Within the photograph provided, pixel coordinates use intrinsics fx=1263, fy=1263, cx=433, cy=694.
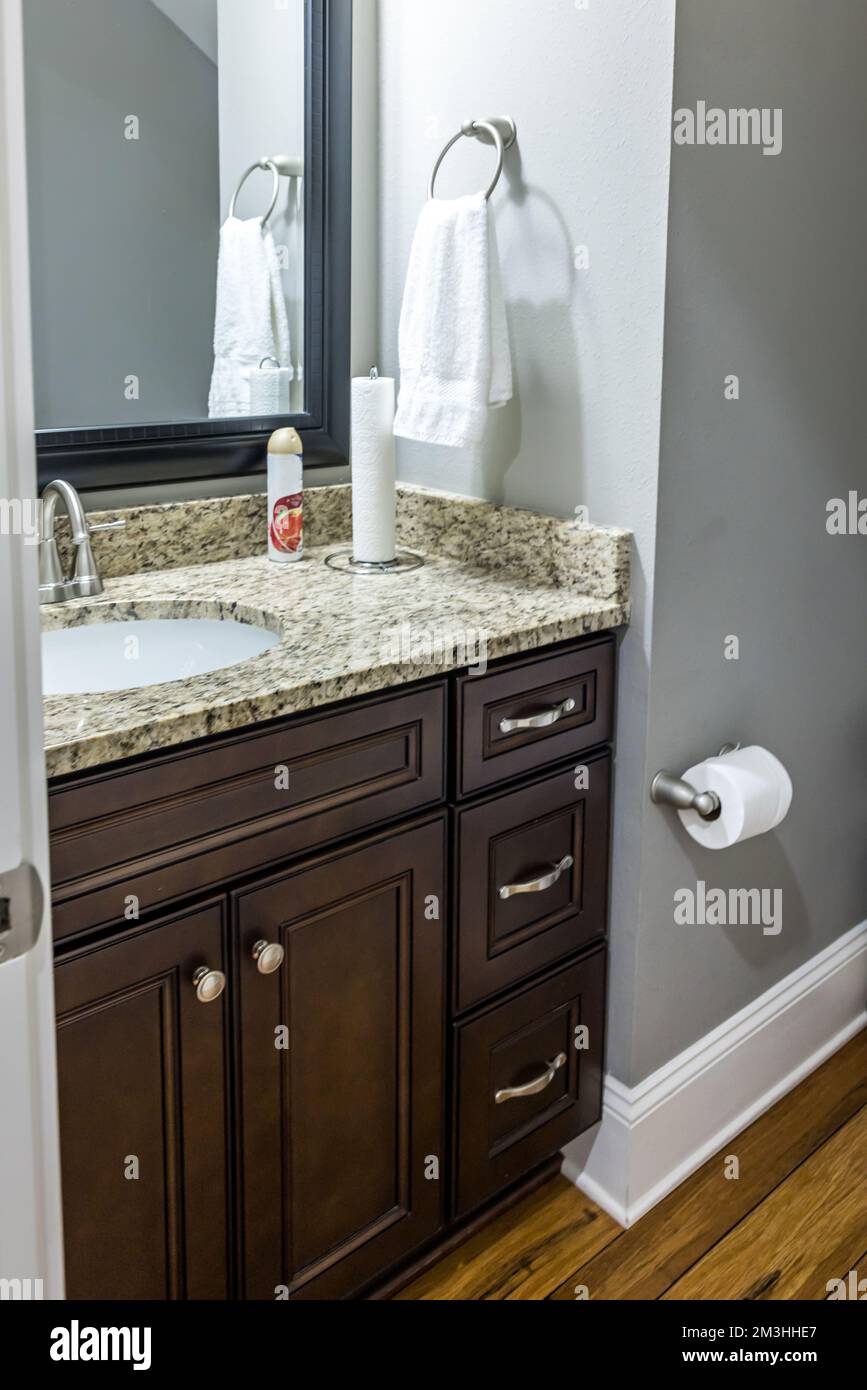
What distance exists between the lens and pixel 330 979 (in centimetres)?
138

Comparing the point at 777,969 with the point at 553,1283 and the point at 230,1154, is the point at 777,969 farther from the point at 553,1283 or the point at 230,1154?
the point at 230,1154

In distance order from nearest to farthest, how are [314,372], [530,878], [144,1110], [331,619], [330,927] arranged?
[144,1110] → [330,927] → [331,619] → [530,878] → [314,372]

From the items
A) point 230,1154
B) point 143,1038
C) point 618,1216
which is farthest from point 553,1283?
point 143,1038

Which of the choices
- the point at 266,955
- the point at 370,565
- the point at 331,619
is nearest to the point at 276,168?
the point at 370,565

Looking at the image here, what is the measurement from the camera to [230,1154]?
1.32 meters

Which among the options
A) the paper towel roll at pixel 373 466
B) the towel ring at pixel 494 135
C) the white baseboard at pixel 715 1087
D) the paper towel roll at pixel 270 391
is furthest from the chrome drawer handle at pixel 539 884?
the towel ring at pixel 494 135

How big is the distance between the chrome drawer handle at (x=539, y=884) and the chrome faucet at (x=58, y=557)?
637mm

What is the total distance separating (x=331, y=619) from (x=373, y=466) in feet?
1.10

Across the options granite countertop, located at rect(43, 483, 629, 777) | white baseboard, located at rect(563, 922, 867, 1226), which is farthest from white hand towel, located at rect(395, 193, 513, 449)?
white baseboard, located at rect(563, 922, 867, 1226)

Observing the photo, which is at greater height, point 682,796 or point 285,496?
point 285,496

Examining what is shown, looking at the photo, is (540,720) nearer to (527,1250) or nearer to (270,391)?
(270,391)

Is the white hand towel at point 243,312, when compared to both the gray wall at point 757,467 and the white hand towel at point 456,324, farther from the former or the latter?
the gray wall at point 757,467

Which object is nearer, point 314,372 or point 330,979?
point 330,979

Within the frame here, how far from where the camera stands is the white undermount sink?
4.93 feet
